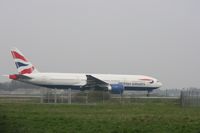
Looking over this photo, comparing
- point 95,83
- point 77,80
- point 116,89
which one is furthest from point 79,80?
point 116,89

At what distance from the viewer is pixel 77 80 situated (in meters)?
56.8

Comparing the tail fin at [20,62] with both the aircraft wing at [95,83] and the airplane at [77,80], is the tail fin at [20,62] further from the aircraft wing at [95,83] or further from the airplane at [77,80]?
the aircraft wing at [95,83]

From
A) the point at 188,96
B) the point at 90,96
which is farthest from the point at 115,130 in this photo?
the point at 90,96

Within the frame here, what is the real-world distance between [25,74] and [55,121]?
37.7 m

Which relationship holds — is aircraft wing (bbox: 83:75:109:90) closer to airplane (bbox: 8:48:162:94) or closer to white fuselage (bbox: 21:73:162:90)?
airplane (bbox: 8:48:162:94)

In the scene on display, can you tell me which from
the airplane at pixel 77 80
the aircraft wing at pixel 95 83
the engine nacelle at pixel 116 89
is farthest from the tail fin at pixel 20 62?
the engine nacelle at pixel 116 89

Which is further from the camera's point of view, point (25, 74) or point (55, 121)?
point (25, 74)

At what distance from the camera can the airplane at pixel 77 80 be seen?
5550cm

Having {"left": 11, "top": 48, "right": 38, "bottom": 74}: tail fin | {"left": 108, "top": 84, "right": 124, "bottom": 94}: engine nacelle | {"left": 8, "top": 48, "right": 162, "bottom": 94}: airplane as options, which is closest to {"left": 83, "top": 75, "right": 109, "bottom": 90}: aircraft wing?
{"left": 8, "top": 48, "right": 162, "bottom": 94}: airplane

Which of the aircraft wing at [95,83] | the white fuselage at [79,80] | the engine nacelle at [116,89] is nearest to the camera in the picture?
the engine nacelle at [116,89]

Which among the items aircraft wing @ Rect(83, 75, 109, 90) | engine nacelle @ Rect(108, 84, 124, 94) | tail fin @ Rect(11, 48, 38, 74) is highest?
tail fin @ Rect(11, 48, 38, 74)

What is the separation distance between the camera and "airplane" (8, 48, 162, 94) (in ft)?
182

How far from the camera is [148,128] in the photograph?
1741 centimetres

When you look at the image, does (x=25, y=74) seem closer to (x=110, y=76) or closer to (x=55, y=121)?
(x=110, y=76)
